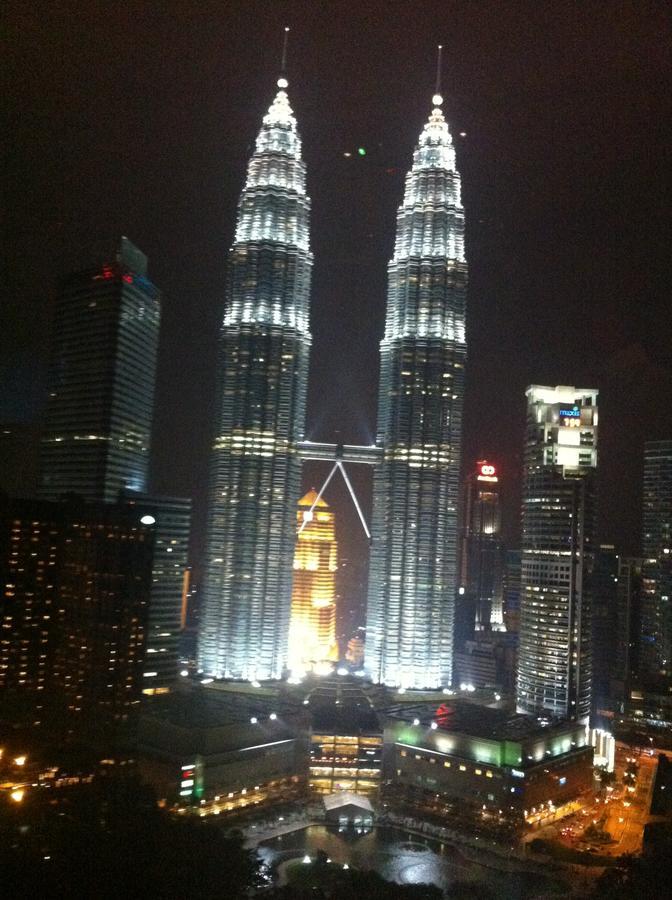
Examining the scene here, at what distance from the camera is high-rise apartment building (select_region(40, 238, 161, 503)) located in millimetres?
20188

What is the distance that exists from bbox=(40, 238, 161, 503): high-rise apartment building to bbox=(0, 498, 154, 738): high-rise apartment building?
3.75m

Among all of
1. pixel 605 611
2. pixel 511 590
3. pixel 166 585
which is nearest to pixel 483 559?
pixel 511 590

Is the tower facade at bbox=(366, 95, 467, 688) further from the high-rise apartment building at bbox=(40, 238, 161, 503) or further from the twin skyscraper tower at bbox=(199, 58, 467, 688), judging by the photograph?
the high-rise apartment building at bbox=(40, 238, 161, 503)

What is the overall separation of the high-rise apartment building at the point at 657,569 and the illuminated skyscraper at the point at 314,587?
34.5 feet

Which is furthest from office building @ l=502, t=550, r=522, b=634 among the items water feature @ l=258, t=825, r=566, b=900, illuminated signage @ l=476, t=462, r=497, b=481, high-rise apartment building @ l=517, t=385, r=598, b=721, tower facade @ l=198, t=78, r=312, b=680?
water feature @ l=258, t=825, r=566, b=900

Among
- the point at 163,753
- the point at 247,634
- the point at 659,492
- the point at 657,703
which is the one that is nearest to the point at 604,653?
the point at 657,703

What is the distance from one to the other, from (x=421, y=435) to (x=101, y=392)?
9.87m

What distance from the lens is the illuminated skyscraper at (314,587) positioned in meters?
28.9

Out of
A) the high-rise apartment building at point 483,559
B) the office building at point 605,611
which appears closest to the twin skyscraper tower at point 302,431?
the office building at point 605,611

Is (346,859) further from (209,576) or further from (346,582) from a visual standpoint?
(346,582)

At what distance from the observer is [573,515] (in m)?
23.0

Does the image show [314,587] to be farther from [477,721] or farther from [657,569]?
[657,569]

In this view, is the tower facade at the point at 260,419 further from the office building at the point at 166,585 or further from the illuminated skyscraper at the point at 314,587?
the illuminated skyscraper at the point at 314,587

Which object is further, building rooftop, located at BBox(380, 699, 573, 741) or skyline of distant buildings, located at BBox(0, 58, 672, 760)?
skyline of distant buildings, located at BBox(0, 58, 672, 760)
